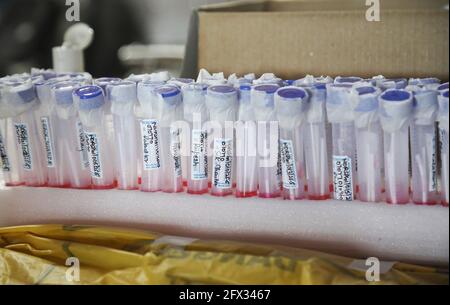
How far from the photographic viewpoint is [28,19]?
7.84ft

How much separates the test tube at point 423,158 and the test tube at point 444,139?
1 centimetres

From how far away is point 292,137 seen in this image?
95 centimetres

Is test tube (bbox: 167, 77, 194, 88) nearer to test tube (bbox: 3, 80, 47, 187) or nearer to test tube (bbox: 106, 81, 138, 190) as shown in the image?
test tube (bbox: 106, 81, 138, 190)

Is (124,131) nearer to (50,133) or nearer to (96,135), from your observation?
(96,135)

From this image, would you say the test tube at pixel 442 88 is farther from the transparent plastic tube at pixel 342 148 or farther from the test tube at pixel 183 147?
the test tube at pixel 183 147

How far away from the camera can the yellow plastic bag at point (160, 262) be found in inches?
32.2

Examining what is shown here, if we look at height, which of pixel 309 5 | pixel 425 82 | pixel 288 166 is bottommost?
pixel 288 166

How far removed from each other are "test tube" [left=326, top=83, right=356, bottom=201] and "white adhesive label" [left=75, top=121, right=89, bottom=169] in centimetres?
49

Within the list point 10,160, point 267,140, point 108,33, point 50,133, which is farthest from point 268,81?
point 108,33

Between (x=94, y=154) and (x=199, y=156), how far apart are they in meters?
0.21

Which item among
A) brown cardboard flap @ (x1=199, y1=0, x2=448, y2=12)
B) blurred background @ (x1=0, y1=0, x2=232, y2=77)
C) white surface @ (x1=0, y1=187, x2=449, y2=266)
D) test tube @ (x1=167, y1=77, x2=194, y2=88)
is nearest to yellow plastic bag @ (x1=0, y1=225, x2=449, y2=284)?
white surface @ (x1=0, y1=187, x2=449, y2=266)

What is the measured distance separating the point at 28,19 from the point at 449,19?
6.86 ft

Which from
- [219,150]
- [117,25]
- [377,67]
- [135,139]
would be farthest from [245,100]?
[117,25]
